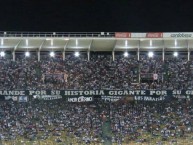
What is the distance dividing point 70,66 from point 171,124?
12.1m

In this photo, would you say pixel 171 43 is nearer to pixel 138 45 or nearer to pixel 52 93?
pixel 138 45

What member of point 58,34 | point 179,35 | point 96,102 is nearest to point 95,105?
point 96,102

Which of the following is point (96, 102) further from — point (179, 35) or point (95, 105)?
point (179, 35)

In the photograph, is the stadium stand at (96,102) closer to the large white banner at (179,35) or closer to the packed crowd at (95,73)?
the packed crowd at (95,73)

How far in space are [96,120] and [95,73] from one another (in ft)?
20.7

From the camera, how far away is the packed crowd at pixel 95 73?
196ft

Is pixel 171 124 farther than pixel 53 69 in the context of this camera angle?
No

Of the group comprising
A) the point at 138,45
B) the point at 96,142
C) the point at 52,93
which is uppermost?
the point at 138,45

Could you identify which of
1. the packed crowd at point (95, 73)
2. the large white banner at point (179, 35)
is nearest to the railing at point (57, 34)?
the packed crowd at point (95, 73)

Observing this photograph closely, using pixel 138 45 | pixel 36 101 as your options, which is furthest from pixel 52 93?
pixel 138 45

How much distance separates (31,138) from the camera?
5469cm

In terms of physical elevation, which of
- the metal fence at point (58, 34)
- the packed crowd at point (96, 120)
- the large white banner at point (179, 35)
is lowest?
the packed crowd at point (96, 120)

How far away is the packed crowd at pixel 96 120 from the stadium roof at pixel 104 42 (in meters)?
5.40

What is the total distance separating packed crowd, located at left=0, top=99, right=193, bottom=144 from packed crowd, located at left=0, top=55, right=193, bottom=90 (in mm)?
1718
